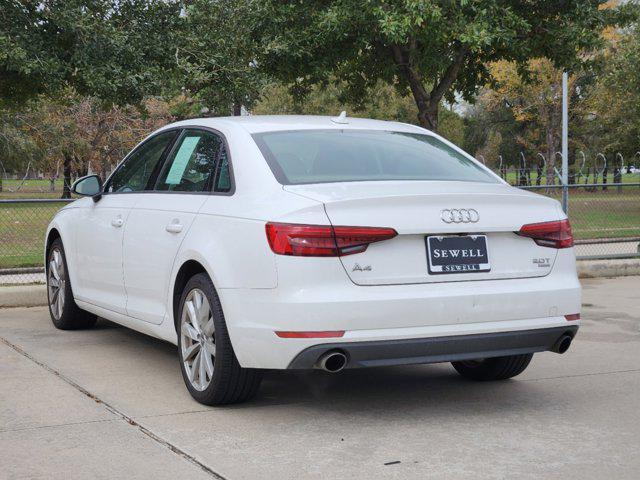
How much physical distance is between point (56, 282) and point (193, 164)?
282cm

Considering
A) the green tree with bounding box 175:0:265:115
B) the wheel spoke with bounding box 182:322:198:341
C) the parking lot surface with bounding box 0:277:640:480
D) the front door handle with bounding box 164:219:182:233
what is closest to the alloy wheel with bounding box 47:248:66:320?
the parking lot surface with bounding box 0:277:640:480

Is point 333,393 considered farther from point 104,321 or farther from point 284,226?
point 104,321

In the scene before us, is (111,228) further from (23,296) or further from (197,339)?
(23,296)

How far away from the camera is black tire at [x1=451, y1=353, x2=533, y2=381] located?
20.5 feet

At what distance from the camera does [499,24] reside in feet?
59.6

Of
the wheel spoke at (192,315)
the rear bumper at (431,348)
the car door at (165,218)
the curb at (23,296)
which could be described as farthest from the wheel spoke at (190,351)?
the curb at (23,296)

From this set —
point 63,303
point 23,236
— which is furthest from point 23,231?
point 63,303

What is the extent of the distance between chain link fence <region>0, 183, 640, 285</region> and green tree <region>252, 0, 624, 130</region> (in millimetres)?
3636

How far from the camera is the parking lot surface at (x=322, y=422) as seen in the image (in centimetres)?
446

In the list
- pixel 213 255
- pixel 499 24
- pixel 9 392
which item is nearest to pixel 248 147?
pixel 213 255

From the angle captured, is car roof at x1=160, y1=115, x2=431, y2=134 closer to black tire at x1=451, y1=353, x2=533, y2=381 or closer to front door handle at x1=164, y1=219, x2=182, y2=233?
front door handle at x1=164, y1=219, x2=182, y2=233

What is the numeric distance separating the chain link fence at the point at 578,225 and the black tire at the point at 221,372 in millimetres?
5505

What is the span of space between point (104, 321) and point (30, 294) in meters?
1.44

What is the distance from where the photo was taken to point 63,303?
841cm
